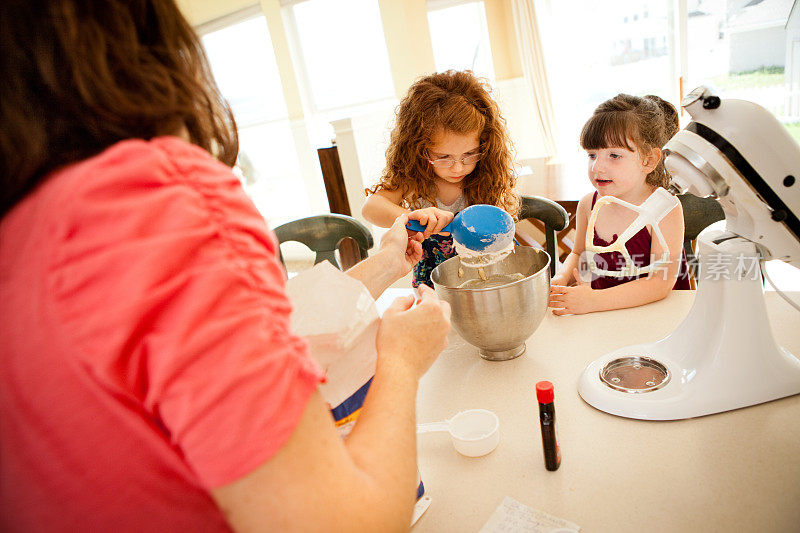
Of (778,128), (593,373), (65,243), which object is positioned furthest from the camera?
(593,373)

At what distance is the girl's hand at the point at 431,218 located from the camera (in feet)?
3.95

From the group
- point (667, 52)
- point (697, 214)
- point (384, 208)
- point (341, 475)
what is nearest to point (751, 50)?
point (667, 52)

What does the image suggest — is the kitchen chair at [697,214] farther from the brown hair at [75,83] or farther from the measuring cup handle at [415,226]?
the brown hair at [75,83]

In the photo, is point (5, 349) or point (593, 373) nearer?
point (5, 349)

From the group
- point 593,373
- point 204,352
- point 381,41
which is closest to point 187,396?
point 204,352

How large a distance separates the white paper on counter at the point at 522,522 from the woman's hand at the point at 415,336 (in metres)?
0.25

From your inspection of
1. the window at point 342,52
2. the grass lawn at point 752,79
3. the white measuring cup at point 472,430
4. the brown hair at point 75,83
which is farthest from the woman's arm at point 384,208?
the grass lawn at point 752,79

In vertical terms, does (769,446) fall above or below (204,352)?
below

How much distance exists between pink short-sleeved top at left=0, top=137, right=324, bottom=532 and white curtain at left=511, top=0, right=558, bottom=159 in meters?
4.76

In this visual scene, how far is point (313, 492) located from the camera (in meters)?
0.38

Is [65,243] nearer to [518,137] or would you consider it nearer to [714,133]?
[714,133]

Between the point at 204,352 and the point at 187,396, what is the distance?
32mm

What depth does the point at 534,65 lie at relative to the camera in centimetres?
460

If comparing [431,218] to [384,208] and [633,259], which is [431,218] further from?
[633,259]
